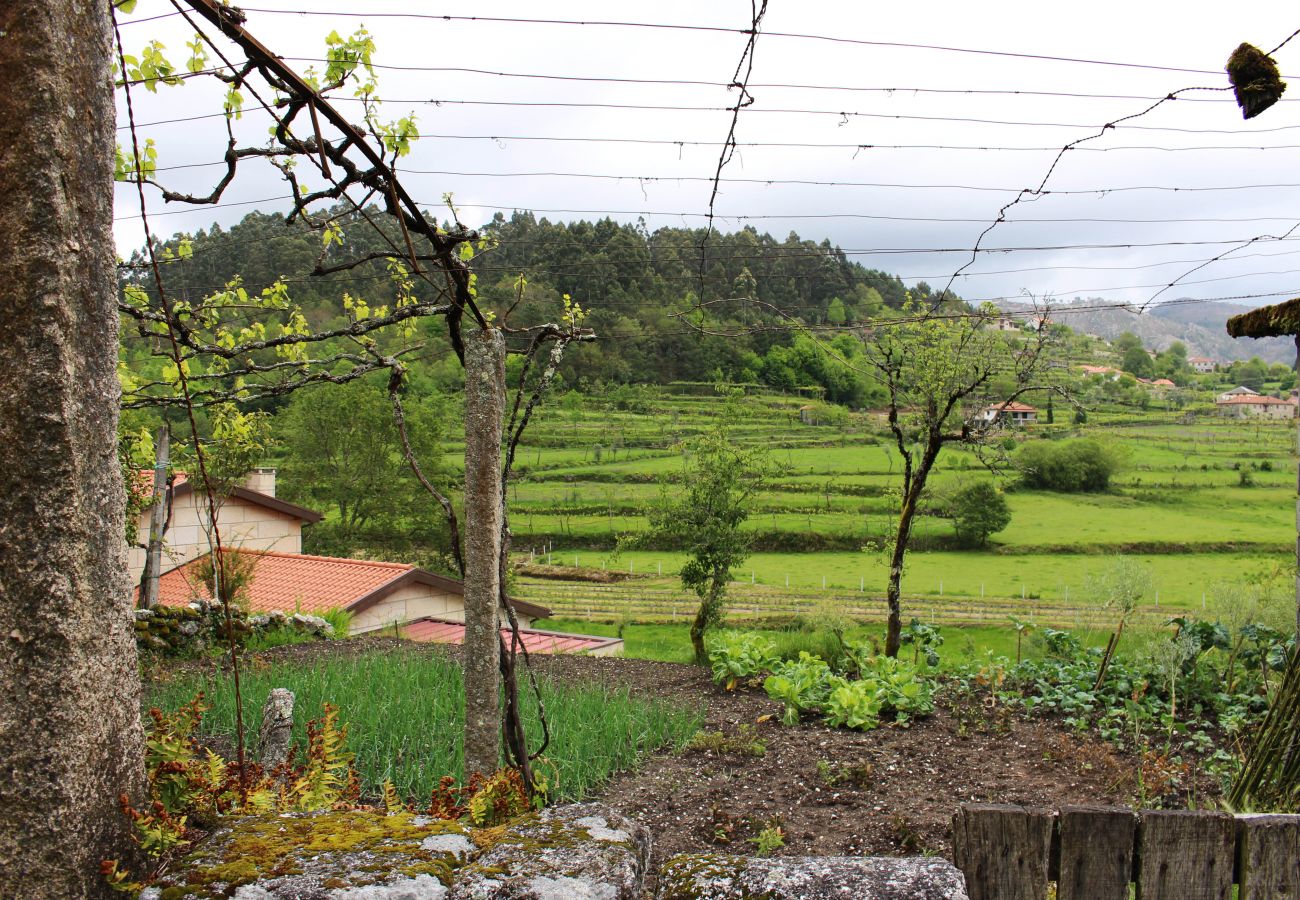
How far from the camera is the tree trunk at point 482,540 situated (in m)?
3.19

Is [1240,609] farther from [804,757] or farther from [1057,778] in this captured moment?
[804,757]

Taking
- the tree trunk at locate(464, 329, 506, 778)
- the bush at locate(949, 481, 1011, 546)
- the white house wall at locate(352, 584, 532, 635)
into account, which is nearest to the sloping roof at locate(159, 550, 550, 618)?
the white house wall at locate(352, 584, 532, 635)

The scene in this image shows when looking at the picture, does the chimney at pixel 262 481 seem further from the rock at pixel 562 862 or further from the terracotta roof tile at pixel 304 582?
the rock at pixel 562 862

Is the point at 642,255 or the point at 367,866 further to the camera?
the point at 642,255

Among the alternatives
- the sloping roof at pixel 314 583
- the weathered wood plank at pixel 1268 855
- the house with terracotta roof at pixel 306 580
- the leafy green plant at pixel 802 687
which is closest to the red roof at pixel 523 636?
the house with terracotta roof at pixel 306 580

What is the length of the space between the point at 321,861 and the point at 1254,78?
19.0 ft

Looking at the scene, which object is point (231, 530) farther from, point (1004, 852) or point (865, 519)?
point (865, 519)

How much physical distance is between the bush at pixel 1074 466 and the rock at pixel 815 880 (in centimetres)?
7284

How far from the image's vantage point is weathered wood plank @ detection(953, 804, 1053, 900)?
7.05 feet

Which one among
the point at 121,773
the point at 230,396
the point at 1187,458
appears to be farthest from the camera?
the point at 1187,458

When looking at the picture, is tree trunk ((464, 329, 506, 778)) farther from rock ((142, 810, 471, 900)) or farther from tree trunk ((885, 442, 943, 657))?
tree trunk ((885, 442, 943, 657))

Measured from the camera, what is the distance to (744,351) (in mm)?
85812

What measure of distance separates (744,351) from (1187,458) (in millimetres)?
40894

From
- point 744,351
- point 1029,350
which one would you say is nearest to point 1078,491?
point 744,351
